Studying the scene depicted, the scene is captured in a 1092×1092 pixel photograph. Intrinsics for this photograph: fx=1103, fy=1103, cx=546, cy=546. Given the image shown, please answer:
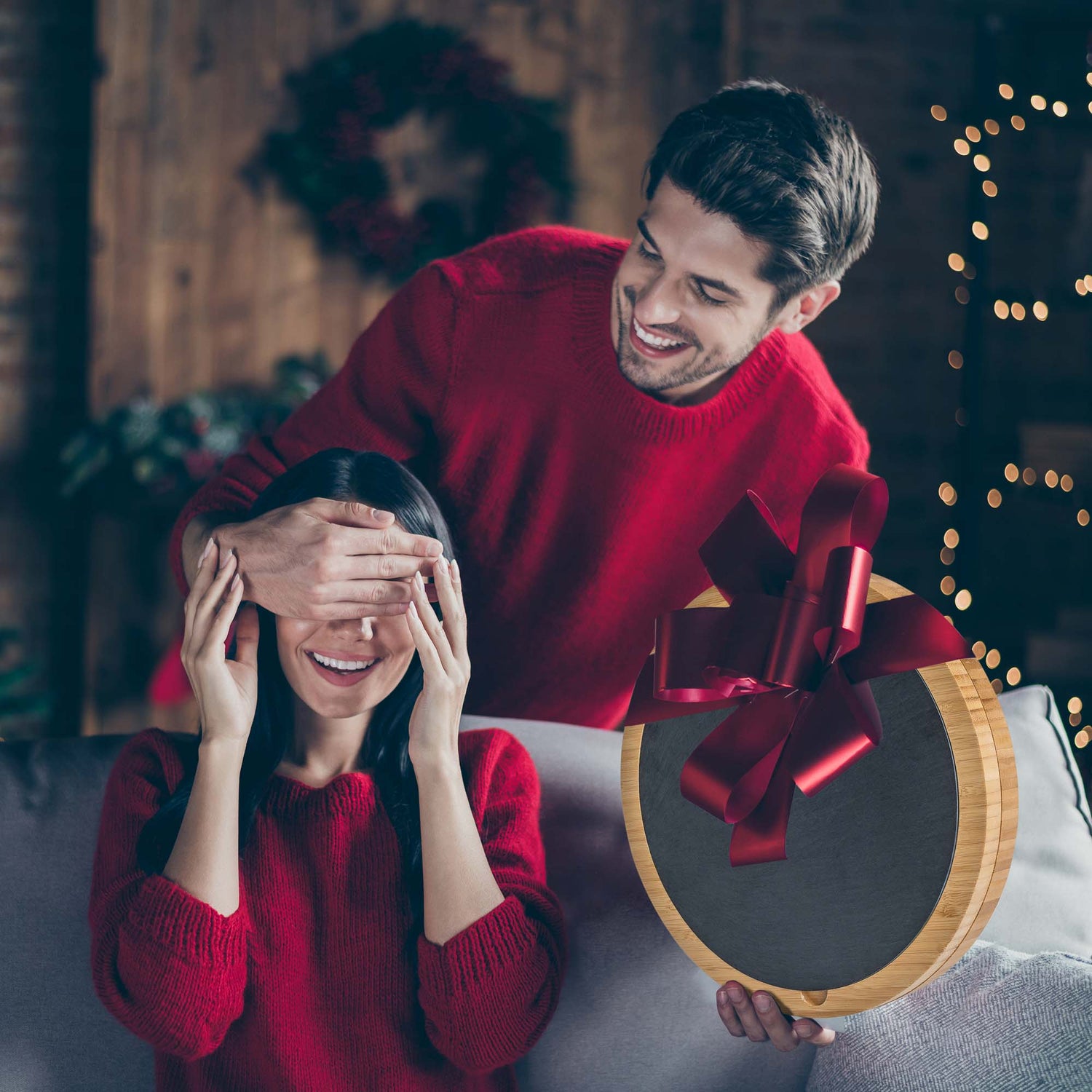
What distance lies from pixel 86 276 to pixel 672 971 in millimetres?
2419

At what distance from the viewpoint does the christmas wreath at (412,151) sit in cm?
280

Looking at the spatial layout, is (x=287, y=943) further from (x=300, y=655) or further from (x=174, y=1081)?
(x=300, y=655)

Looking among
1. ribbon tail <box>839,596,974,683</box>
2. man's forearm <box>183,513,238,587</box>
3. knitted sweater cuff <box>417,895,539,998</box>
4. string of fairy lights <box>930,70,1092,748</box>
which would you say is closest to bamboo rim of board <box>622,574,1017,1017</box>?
ribbon tail <box>839,596,974,683</box>

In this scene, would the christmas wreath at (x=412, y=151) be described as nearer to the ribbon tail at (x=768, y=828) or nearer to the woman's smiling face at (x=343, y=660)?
the woman's smiling face at (x=343, y=660)

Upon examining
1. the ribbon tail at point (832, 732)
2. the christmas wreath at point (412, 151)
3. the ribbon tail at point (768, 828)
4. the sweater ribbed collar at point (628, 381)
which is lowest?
the ribbon tail at point (768, 828)

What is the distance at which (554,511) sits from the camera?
123 centimetres

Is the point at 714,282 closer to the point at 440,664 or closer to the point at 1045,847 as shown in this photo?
the point at 440,664

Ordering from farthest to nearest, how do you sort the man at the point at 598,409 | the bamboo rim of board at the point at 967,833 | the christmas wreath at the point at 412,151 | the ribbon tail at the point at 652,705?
the christmas wreath at the point at 412,151
the man at the point at 598,409
the ribbon tail at the point at 652,705
the bamboo rim of board at the point at 967,833

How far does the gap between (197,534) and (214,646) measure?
6.7 inches

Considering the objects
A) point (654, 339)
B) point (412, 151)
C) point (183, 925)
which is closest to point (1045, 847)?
point (654, 339)

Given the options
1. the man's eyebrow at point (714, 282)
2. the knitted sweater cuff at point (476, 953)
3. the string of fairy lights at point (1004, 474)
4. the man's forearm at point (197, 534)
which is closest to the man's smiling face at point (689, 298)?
the man's eyebrow at point (714, 282)

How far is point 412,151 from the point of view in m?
2.91

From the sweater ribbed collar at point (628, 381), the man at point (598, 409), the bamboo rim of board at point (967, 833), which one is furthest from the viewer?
the sweater ribbed collar at point (628, 381)

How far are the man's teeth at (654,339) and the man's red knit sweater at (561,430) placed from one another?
0.11 m
